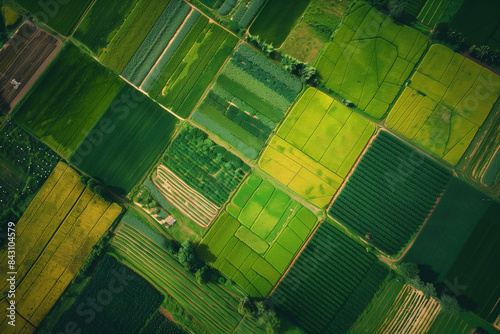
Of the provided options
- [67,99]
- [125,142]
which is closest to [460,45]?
[125,142]

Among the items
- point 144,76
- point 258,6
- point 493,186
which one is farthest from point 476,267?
point 144,76

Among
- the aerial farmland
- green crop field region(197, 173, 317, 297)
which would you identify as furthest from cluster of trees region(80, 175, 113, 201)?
green crop field region(197, 173, 317, 297)

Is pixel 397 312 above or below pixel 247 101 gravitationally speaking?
below

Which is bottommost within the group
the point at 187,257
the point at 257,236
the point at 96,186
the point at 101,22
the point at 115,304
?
the point at 115,304

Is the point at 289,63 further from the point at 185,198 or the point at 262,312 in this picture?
the point at 262,312

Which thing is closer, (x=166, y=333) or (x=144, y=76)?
(x=166, y=333)

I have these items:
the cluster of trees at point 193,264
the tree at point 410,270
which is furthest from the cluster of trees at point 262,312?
the tree at point 410,270

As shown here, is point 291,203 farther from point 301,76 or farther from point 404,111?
point 404,111

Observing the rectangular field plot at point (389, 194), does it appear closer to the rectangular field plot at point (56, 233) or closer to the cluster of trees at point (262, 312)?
the cluster of trees at point (262, 312)
